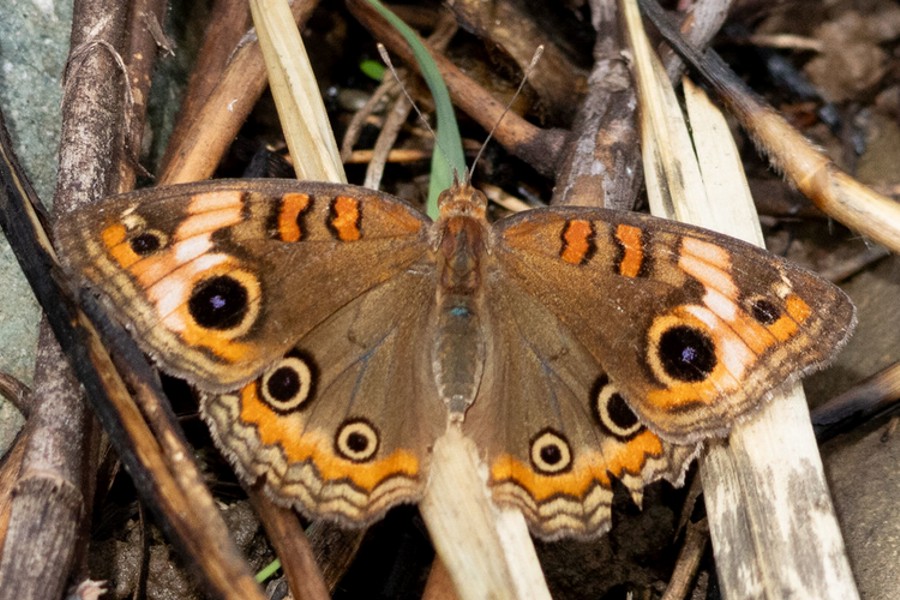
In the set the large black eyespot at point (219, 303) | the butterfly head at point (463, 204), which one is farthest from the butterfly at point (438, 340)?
the butterfly head at point (463, 204)

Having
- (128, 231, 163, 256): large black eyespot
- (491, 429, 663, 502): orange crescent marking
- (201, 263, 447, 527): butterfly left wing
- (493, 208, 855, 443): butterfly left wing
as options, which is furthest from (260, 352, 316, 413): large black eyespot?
(493, 208, 855, 443): butterfly left wing

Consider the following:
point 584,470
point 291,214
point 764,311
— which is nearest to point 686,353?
point 764,311

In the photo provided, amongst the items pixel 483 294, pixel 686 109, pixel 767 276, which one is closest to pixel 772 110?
pixel 686 109

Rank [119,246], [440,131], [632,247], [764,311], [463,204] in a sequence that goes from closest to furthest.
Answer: [119,246] → [764,311] → [632,247] → [463,204] → [440,131]

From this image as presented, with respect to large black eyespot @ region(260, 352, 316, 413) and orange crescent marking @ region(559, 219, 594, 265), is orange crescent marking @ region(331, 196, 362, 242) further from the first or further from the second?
orange crescent marking @ region(559, 219, 594, 265)

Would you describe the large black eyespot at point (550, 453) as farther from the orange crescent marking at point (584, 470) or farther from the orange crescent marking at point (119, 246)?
the orange crescent marking at point (119, 246)

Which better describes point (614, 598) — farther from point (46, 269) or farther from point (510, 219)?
point (46, 269)

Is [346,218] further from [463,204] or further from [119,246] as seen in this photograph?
[119,246]
